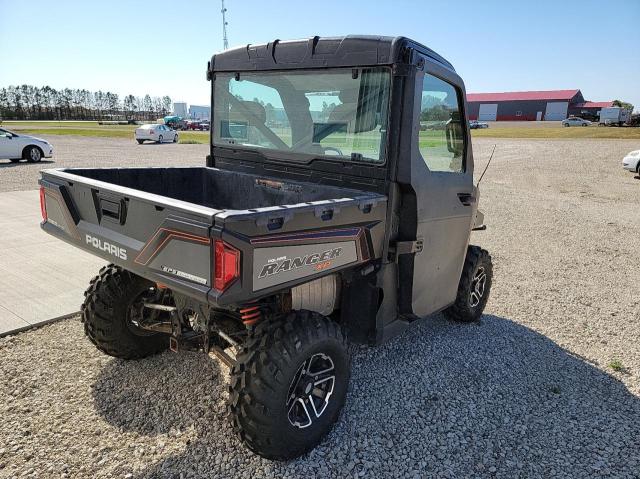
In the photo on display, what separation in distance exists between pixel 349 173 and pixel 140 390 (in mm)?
2052

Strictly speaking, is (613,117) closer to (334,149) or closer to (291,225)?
(334,149)

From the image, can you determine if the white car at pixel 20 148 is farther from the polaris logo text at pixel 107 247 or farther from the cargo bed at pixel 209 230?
the polaris logo text at pixel 107 247

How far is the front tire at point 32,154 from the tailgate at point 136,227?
16.0m

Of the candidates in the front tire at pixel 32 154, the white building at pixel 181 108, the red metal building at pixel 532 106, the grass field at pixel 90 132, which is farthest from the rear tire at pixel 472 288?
the red metal building at pixel 532 106

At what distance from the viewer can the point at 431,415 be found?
10.3 feet

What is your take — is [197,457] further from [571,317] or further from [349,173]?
[571,317]

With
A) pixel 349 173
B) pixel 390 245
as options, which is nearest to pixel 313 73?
pixel 349 173

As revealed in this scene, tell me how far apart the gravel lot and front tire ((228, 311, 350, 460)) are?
197 millimetres

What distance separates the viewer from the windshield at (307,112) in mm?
3039

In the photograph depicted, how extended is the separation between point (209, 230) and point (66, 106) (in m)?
80.6

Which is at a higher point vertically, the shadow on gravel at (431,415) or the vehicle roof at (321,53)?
the vehicle roof at (321,53)

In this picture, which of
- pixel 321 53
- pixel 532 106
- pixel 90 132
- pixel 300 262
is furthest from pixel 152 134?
pixel 532 106

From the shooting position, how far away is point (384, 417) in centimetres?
309

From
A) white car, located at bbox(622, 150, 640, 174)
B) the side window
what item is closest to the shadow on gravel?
the side window
